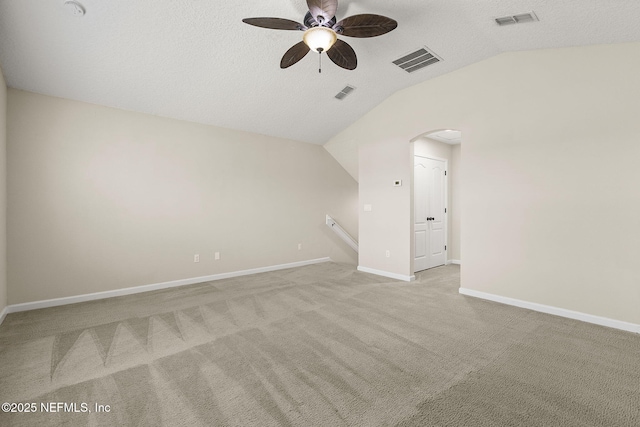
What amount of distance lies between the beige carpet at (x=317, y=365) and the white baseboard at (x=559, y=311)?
0.14 m

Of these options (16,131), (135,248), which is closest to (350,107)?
(135,248)

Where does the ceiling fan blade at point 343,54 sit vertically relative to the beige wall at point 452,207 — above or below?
above

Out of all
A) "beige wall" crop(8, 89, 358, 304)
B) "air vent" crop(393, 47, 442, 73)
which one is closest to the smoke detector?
"beige wall" crop(8, 89, 358, 304)

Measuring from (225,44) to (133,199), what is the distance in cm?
276

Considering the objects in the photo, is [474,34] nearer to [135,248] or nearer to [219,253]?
[219,253]

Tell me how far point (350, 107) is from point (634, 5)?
355cm

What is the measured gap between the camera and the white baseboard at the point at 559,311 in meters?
2.93

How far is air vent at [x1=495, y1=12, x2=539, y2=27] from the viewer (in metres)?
2.84

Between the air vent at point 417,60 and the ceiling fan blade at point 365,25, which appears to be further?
the air vent at point 417,60

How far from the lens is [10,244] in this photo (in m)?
3.55

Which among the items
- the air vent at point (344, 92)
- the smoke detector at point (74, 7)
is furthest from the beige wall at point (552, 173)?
the smoke detector at point (74, 7)

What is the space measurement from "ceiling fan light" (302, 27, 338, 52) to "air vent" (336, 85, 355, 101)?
7.09ft

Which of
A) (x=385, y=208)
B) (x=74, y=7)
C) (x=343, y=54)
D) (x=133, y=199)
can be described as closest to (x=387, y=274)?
(x=385, y=208)

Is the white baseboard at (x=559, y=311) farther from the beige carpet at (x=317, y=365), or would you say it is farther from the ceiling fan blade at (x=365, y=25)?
the ceiling fan blade at (x=365, y=25)
